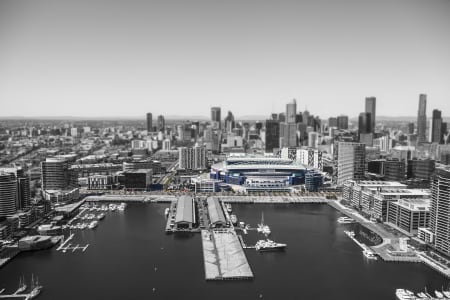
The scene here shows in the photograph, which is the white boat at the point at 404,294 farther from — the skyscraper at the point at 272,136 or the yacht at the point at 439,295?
the skyscraper at the point at 272,136

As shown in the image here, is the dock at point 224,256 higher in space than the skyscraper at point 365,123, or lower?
lower

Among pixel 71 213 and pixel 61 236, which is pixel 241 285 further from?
pixel 71 213

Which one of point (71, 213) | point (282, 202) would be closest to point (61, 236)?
point (71, 213)

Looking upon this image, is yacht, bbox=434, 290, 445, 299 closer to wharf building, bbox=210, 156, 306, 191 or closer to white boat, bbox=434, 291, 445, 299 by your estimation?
white boat, bbox=434, 291, 445, 299

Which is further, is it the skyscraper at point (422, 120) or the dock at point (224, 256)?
the skyscraper at point (422, 120)

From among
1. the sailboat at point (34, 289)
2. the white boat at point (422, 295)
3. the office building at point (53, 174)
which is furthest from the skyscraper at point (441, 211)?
the office building at point (53, 174)

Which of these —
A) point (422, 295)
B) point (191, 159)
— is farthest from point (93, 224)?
point (191, 159)
